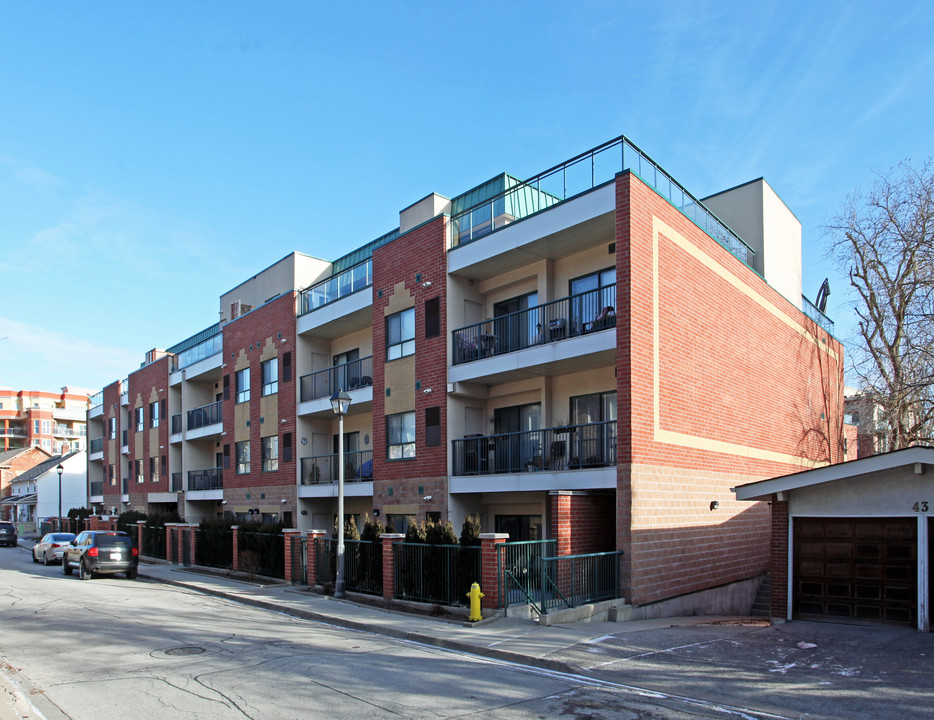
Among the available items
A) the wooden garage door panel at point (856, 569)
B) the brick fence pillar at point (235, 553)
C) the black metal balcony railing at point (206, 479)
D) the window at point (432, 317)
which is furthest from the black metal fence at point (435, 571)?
the black metal balcony railing at point (206, 479)

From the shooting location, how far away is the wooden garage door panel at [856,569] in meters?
14.2

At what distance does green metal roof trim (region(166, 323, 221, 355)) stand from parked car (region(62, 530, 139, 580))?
14.3 metres

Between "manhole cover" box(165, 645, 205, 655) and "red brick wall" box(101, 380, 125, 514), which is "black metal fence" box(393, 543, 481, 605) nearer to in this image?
"manhole cover" box(165, 645, 205, 655)

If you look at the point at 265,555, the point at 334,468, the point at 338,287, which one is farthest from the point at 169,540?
the point at 338,287

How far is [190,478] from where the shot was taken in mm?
38594

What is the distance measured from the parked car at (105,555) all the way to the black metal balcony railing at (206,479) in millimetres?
10250

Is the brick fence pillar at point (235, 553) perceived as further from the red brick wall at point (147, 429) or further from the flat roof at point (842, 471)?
the red brick wall at point (147, 429)

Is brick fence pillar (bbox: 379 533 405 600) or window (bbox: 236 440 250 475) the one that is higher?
window (bbox: 236 440 250 475)

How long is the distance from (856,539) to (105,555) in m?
22.4

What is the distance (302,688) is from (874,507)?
11.6 meters

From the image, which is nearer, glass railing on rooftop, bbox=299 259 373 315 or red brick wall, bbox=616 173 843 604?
red brick wall, bbox=616 173 843 604

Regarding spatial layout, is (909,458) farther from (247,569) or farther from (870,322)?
(870,322)

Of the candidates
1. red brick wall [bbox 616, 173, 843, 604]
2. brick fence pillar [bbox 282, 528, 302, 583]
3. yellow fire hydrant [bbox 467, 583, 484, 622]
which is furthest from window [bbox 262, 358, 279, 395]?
yellow fire hydrant [bbox 467, 583, 484, 622]

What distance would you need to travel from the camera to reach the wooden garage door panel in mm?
14195
